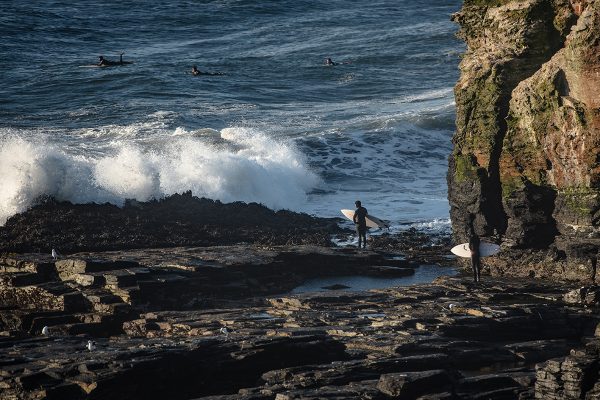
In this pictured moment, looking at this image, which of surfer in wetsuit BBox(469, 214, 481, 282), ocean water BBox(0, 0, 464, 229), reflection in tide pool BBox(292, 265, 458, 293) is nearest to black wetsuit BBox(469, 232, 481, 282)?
surfer in wetsuit BBox(469, 214, 481, 282)

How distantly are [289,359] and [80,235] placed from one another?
14.1m

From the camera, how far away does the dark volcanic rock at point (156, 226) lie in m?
34.0

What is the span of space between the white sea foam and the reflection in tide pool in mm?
10646

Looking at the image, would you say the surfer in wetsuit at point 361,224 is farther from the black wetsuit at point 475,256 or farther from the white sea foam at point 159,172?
the white sea foam at point 159,172

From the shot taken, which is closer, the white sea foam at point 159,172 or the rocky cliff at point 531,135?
the rocky cliff at point 531,135

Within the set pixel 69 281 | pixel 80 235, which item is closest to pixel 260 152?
pixel 80 235

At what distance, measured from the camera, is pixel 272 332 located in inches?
885

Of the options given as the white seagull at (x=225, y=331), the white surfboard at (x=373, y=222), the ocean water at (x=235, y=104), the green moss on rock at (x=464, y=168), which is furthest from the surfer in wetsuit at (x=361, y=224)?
the white seagull at (x=225, y=331)

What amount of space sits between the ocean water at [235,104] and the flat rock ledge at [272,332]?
963 centimetres

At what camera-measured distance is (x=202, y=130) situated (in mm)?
53000

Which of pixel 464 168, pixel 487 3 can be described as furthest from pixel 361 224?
pixel 487 3

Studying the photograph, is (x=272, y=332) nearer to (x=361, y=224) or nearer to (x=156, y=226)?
(x=361, y=224)

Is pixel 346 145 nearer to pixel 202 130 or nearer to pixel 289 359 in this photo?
pixel 202 130

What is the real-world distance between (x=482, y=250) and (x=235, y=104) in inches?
1316
